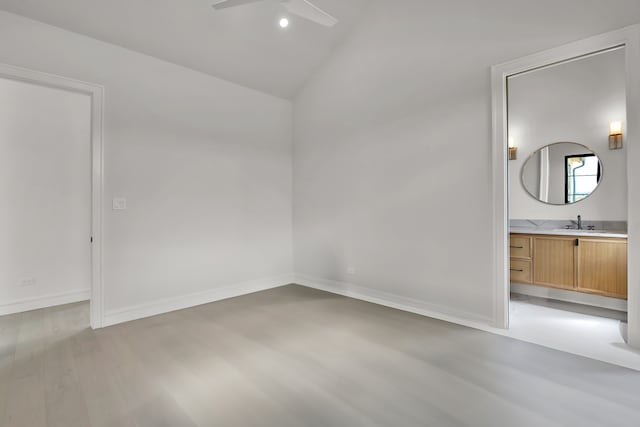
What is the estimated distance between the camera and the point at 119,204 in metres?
3.34

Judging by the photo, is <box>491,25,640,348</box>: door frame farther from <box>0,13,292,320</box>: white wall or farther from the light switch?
the light switch

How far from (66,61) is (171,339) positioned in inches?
112

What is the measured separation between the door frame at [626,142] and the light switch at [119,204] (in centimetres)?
378

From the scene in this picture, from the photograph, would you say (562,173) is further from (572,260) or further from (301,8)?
(301,8)

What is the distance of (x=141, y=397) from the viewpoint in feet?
6.51

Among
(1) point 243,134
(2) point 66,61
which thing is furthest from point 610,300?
(2) point 66,61

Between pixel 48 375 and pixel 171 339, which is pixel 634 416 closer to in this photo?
pixel 171 339

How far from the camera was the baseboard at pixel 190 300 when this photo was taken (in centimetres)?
333

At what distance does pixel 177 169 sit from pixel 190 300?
1618 millimetres

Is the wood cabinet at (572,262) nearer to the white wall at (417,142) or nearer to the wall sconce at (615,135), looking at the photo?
the wall sconce at (615,135)

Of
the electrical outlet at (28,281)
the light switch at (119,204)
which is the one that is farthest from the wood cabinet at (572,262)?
the electrical outlet at (28,281)

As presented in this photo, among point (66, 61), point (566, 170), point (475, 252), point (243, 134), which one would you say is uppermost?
point (66, 61)

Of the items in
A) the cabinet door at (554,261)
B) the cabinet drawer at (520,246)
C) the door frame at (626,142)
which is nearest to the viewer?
the door frame at (626,142)

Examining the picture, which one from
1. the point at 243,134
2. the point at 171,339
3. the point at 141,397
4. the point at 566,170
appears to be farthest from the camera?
the point at 243,134
